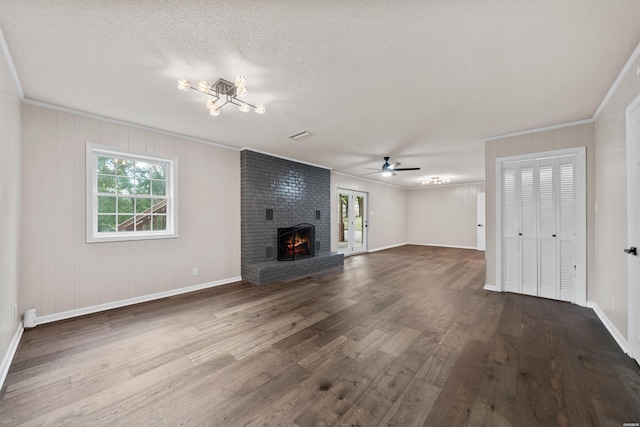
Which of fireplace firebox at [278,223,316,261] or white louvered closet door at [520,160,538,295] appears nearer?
white louvered closet door at [520,160,538,295]

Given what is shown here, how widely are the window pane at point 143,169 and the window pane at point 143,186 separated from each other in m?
0.08

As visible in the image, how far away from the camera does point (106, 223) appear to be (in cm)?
342

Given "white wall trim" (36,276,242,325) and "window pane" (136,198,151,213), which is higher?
"window pane" (136,198,151,213)

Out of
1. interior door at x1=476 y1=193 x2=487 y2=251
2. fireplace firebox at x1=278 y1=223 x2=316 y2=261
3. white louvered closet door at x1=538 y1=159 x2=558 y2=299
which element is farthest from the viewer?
interior door at x1=476 y1=193 x2=487 y2=251

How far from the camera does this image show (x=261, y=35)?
1.76m

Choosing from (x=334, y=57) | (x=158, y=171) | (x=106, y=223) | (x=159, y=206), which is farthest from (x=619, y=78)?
(x=106, y=223)

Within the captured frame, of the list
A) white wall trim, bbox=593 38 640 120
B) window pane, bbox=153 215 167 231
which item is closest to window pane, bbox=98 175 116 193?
window pane, bbox=153 215 167 231

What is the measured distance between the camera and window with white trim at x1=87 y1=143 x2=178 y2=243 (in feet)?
10.8

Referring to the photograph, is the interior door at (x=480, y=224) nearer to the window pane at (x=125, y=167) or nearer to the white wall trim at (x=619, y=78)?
the white wall trim at (x=619, y=78)

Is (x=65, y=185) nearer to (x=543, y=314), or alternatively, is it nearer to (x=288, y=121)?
(x=288, y=121)

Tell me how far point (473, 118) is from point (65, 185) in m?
5.37

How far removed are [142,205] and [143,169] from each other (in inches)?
22.2

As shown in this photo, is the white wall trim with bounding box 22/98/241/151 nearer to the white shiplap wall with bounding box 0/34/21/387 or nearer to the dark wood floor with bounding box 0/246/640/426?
the white shiplap wall with bounding box 0/34/21/387

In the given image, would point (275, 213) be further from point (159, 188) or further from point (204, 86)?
point (204, 86)
